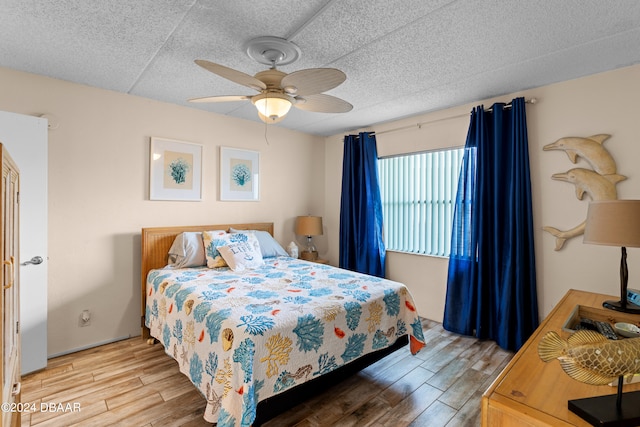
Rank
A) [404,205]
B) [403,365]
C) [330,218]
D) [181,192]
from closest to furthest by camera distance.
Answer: [403,365], [181,192], [404,205], [330,218]

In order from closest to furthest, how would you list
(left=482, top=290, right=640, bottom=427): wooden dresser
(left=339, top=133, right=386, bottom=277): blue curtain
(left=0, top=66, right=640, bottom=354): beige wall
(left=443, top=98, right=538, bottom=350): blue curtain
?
(left=482, top=290, right=640, bottom=427): wooden dresser, (left=0, top=66, right=640, bottom=354): beige wall, (left=443, top=98, right=538, bottom=350): blue curtain, (left=339, top=133, right=386, bottom=277): blue curtain

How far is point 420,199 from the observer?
11.9ft

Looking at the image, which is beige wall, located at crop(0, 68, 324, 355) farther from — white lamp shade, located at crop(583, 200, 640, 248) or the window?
white lamp shade, located at crop(583, 200, 640, 248)

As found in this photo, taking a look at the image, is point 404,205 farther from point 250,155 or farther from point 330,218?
point 250,155

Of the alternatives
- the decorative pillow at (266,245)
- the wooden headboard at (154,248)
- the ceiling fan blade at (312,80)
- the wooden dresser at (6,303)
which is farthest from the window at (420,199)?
the wooden dresser at (6,303)

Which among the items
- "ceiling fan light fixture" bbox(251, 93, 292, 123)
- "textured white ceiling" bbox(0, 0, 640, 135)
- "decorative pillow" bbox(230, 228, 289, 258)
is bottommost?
"decorative pillow" bbox(230, 228, 289, 258)

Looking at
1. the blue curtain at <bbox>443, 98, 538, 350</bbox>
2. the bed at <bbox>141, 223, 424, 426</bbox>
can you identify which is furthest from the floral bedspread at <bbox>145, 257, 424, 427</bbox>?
the blue curtain at <bbox>443, 98, 538, 350</bbox>

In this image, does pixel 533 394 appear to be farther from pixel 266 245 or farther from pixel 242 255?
pixel 266 245

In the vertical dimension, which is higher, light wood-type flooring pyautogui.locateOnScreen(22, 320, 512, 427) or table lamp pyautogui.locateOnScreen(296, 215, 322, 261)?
table lamp pyautogui.locateOnScreen(296, 215, 322, 261)

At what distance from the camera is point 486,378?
2.31 meters

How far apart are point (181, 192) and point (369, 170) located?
2.33 m

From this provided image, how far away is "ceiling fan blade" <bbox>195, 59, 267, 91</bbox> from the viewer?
1554 mm

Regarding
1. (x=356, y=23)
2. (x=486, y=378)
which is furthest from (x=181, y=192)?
(x=486, y=378)

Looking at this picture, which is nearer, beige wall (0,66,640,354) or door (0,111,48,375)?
door (0,111,48,375)
